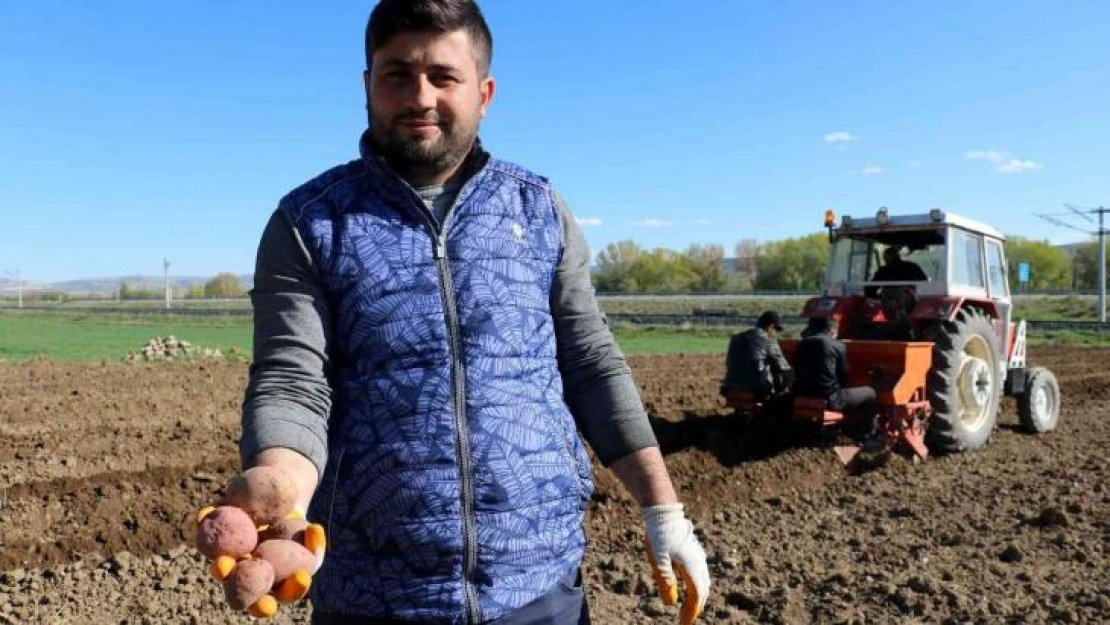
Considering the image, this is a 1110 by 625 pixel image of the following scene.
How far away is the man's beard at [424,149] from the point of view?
1.67 m

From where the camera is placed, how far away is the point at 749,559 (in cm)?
462

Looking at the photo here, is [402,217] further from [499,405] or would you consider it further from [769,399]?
[769,399]

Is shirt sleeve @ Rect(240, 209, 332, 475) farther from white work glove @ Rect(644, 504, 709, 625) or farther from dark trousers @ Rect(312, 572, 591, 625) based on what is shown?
white work glove @ Rect(644, 504, 709, 625)

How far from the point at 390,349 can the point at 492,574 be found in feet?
1.45

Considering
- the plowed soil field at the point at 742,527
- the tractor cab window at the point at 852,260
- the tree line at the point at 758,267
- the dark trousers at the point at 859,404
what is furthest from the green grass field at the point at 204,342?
the tree line at the point at 758,267

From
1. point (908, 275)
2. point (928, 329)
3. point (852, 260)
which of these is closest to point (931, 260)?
point (908, 275)

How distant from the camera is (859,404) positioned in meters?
6.69

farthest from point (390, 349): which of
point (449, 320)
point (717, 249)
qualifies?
point (717, 249)

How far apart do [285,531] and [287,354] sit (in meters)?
0.37

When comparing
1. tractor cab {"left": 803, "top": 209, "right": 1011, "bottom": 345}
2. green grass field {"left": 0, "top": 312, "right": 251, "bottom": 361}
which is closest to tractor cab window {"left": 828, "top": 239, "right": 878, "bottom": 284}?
tractor cab {"left": 803, "top": 209, "right": 1011, "bottom": 345}

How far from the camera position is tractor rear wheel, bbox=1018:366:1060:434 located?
852 centimetres

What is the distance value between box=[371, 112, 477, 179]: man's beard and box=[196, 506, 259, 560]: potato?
74 cm

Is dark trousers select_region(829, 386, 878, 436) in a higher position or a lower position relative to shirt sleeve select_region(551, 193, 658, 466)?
lower

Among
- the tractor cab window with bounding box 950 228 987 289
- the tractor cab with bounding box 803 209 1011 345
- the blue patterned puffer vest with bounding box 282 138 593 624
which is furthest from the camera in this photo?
the tractor cab window with bounding box 950 228 987 289
